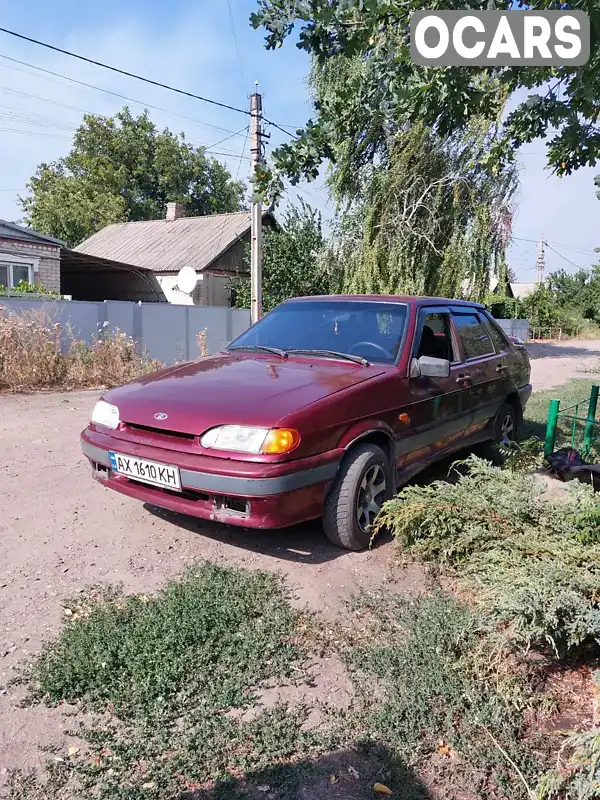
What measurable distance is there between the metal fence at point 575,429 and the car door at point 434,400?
3.48ft

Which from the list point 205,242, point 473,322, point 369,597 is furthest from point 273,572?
point 205,242

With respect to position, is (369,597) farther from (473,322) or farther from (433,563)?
(473,322)

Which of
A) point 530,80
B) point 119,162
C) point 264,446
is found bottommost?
point 264,446

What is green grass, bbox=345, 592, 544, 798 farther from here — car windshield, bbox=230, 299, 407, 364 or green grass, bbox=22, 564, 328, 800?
car windshield, bbox=230, 299, 407, 364

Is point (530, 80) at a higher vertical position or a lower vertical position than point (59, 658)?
higher

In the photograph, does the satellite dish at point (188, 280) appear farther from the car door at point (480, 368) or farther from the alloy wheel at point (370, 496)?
the alloy wheel at point (370, 496)

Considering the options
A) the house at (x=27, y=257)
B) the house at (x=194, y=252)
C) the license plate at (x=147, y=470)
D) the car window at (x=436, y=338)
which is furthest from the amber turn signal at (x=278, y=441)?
the house at (x=194, y=252)

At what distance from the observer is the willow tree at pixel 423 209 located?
18.1m

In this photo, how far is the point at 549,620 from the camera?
2.36 metres

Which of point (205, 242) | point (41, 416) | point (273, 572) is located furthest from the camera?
point (205, 242)

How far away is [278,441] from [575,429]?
485cm

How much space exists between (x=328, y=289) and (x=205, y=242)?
8.11m

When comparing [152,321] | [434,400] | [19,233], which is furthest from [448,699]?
[19,233]

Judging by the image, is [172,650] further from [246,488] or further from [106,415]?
[106,415]
